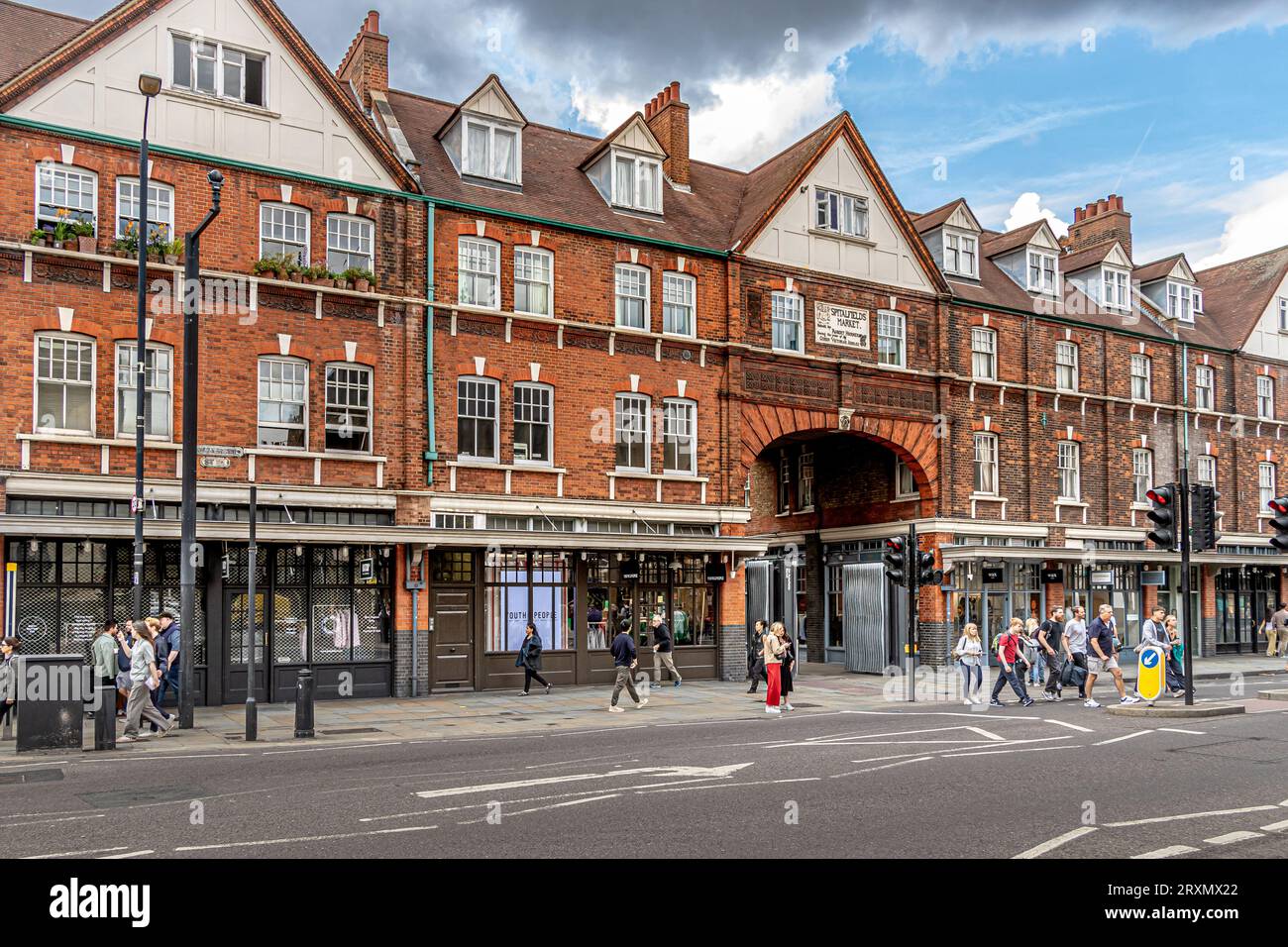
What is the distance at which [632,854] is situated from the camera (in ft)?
27.9

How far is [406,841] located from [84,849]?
8.19 ft

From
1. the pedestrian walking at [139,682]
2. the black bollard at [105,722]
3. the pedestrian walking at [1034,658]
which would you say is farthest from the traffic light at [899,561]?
the black bollard at [105,722]

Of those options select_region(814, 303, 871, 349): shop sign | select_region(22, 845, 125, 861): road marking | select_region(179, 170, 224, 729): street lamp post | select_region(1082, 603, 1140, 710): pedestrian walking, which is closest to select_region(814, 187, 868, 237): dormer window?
select_region(814, 303, 871, 349): shop sign

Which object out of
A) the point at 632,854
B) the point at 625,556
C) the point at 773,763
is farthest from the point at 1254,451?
the point at 632,854

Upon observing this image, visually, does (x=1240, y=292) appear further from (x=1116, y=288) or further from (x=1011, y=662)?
(x=1011, y=662)

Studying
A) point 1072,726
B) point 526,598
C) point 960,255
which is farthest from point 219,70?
point 960,255

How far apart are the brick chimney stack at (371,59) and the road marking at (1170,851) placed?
2395 cm

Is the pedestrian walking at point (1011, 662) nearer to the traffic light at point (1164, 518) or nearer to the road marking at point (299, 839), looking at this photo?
the traffic light at point (1164, 518)

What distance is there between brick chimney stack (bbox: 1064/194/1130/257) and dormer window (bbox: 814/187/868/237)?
47.1 ft

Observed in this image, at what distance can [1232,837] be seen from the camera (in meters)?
9.14

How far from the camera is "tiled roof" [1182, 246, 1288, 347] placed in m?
40.6

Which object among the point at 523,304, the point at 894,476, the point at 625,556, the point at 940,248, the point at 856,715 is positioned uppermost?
the point at 940,248

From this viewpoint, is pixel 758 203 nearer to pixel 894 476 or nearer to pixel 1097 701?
pixel 894 476
